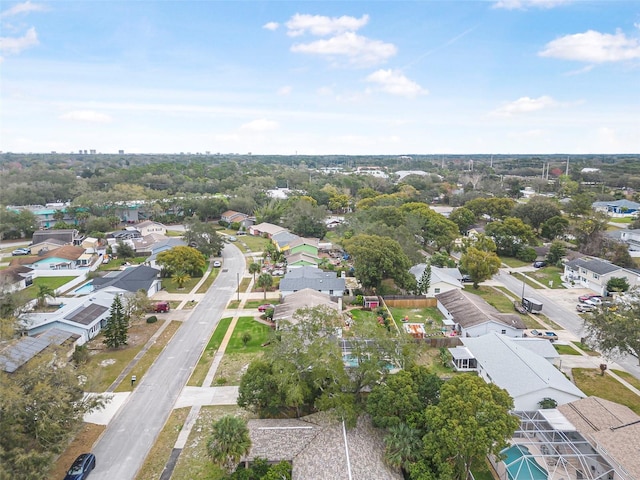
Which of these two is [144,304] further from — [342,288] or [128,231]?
[128,231]

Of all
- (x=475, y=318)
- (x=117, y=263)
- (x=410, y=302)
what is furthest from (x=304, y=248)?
(x=475, y=318)

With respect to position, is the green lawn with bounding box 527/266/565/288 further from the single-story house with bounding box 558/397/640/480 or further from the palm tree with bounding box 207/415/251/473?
the palm tree with bounding box 207/415/251/473

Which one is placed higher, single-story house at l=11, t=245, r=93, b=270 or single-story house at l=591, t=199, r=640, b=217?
single-story house at l=591, t=199, r=640, b=217

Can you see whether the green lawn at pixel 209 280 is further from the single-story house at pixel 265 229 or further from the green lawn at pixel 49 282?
the single-story house at pixel 265 229

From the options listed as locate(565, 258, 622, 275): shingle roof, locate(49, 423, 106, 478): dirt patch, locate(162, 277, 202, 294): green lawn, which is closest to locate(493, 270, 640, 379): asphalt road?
locate(565, 258, 622, 275): shingle roof

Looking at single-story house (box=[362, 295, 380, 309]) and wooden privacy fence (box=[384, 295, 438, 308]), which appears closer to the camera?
single-story house (box=[362, 295, 380, 309])

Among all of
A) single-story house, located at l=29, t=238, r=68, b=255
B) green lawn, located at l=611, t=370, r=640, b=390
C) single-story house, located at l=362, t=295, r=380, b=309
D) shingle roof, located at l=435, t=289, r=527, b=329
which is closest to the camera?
green lawn, located at l=611, t=370, r=640, b=390

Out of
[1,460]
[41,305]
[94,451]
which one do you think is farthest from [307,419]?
[41,305]
